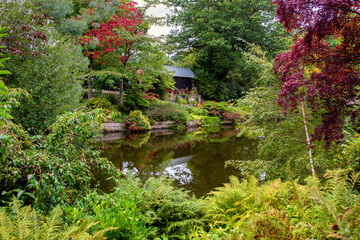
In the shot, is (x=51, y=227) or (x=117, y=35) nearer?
(x=51, y=227)

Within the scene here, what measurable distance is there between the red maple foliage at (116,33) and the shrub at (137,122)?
3.24 meters

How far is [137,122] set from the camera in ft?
44.5

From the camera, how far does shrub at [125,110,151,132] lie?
43.4 feet

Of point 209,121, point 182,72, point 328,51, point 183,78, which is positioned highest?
point 182,72

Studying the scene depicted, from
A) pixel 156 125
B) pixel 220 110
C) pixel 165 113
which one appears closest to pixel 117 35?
pixel 165 113

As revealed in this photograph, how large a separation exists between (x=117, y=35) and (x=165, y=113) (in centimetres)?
604

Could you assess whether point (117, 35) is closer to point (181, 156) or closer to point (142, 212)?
point (181, 156)

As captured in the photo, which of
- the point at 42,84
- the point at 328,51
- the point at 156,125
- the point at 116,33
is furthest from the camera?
the point at 156,125

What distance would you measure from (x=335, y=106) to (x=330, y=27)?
3.25ft

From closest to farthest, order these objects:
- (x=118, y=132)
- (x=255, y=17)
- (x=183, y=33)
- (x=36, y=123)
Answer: (x=36, y=123)
(x=118, y=132)
(x=255, y=17)
(x=183, y=33)

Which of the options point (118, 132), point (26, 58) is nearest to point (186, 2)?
point (118, 132)

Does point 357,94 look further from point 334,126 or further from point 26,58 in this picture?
point 26,58

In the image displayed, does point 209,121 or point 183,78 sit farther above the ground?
point 183,78

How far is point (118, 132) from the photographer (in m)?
13.2
